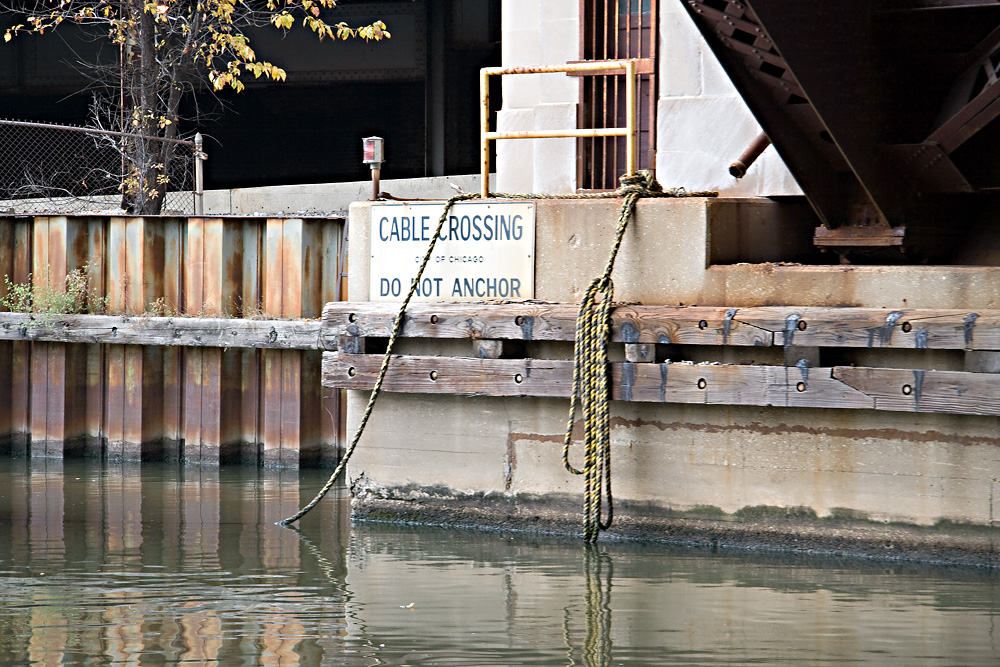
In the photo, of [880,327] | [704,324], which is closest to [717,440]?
[704,324]

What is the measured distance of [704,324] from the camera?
845cm

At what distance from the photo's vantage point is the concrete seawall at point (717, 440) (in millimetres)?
8062

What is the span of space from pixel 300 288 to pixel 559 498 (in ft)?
15.8

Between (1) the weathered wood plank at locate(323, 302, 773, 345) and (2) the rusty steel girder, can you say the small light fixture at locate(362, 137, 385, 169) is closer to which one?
(1) the weathered wood plank at locate(323, 302, 773, 345)

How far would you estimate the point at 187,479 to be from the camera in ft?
39.8

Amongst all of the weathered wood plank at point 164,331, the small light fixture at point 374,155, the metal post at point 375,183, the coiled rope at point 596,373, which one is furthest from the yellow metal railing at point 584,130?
the weathered wood plank at point 164,331

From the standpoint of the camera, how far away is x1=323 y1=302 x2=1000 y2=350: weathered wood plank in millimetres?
7832

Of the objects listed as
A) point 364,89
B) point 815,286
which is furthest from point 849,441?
point 364,89

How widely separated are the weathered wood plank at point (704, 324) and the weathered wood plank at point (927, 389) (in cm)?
17

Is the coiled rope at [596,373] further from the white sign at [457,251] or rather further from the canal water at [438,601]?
the white sign at [457,251]

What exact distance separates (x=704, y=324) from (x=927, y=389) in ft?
4.87

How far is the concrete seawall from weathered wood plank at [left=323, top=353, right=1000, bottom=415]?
185 mm

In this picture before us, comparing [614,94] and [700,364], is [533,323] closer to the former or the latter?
[700,364]

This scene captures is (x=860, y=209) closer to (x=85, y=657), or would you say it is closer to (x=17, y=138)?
(x=85, y=657)
